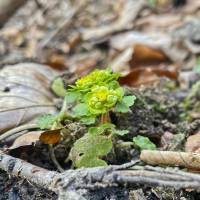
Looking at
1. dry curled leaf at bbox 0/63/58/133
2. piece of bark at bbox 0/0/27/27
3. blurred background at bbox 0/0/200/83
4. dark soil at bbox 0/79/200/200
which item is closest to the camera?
dark soil at bbox 0/79/200/200

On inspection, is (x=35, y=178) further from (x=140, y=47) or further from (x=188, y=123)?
(x=140, y=47)

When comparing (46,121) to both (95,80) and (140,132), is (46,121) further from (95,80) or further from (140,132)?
(140,132)

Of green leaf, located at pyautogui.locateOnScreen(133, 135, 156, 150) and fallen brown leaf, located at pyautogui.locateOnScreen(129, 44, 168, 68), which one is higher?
fallen brown leaf, located at pyautogui.locateOnScreen(129, 44, 168, 68)

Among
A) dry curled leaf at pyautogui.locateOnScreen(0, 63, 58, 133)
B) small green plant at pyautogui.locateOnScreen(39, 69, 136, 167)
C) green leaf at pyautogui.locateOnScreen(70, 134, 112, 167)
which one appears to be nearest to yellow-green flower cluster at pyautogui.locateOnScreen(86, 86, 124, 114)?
small green plant at pyautogui.locateOnScreen(39, 69, 136, 167)

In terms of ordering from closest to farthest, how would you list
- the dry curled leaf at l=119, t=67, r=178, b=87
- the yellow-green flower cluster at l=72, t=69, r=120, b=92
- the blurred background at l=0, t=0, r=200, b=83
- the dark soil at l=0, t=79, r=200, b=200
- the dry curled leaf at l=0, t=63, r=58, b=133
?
1. the dark soil at l=0, t=79, r=200, b=200
2. the yellow-green flower cluster at l=72, t=69, r=120, b=92
3. the dry curled leaf at l=0, t=63, r=58, b=133
4. the dry curled leaf at l=119, t=67, r=178, b=87
5. the blurred background at l=0, t=0, r=200, b=83

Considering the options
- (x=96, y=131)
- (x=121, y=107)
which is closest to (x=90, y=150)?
(x=96, y=131)

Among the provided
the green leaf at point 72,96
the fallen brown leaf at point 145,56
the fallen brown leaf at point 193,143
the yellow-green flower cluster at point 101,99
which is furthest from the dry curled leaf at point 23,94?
the fallen brown leaf at point 145,56

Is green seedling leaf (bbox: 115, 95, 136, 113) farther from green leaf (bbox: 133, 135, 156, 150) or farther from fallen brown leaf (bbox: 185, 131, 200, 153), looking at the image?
fallen brown leaf (bbox: 185, 131, 200, 153)
